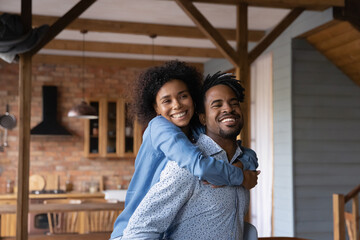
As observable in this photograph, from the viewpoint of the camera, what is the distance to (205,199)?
1.53 meters

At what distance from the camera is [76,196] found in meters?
A: 8.27

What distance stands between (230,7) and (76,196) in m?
4.46

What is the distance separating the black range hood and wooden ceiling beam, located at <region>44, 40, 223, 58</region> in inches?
60.0

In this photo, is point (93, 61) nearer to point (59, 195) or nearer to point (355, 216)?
point (59, 195)

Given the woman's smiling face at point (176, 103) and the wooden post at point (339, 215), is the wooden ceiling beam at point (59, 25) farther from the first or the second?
the wooden post at point (339, 215)

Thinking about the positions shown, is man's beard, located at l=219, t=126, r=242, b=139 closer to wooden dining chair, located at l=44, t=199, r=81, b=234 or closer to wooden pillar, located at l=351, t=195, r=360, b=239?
wooden pillar, located at l=351, t=195, r=360, b=239

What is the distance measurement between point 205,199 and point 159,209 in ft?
0.52

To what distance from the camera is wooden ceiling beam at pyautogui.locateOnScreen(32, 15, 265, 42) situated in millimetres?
6210

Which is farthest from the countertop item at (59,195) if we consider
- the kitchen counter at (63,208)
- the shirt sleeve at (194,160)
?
the shirt sleeve at (194,160)

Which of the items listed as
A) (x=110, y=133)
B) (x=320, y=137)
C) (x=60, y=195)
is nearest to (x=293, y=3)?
(x=320, y=137)

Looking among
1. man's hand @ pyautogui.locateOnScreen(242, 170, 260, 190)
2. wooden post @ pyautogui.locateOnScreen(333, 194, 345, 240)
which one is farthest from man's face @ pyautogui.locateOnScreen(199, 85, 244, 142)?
wooden post @ pyautogui.locateOnScreen(333, 194, 345, 240)

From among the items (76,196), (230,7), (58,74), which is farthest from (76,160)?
(230,7)

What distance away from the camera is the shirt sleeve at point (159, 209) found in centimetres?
148

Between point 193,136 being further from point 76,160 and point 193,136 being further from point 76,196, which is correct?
point 76,160
